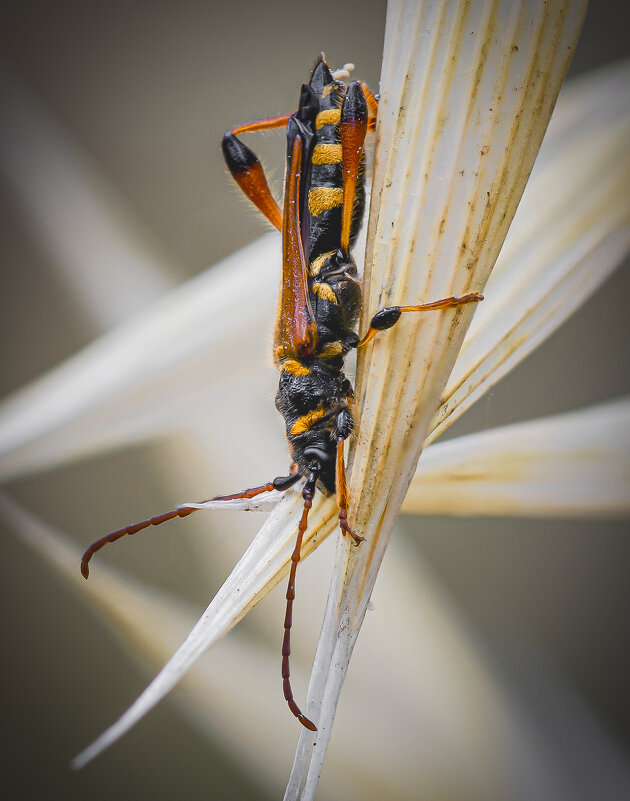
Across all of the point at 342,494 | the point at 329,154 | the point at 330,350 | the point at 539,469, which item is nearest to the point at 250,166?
the point at 329,154

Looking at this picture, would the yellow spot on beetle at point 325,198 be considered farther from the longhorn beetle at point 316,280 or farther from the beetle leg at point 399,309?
the beetle leg at point 399,309

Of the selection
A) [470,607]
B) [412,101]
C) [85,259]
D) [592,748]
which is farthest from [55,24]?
[592,748]

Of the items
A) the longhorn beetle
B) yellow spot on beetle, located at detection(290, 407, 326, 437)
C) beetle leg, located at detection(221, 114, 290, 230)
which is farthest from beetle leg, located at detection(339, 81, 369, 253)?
yellow spot on beetle, located at detection(290, 407, 326, 437)

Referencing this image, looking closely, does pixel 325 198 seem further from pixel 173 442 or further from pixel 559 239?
pixel 173 442

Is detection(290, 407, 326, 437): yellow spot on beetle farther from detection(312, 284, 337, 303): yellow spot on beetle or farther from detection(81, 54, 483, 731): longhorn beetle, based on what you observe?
detection(312, 284, 337, 303): yellow spot on beetle

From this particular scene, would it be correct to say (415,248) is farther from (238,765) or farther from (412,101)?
(238,765)
